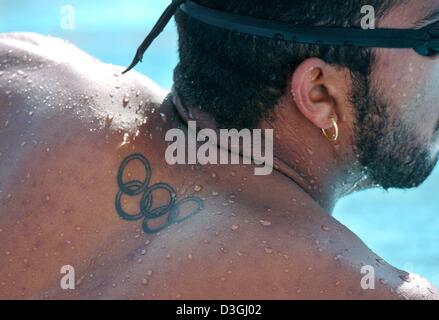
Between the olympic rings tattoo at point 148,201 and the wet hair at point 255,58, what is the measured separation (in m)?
0.24

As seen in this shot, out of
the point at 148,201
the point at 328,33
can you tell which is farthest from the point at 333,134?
the point at 148,201

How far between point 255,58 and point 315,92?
171 millimetres

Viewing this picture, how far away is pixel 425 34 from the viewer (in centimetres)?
220

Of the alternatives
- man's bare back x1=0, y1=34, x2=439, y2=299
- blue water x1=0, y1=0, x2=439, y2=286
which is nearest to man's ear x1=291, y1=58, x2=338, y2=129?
man's bare back x1=0, y1=34, x2=439, y2=299

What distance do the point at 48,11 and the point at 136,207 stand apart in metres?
5.29

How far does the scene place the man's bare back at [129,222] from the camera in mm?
1857

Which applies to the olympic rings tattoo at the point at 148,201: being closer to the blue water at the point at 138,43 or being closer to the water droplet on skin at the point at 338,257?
the water droplet on skin at the point at 338,257

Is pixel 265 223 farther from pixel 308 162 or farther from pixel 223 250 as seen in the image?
pixel 308 162

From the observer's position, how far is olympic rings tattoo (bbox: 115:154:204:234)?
201 cm

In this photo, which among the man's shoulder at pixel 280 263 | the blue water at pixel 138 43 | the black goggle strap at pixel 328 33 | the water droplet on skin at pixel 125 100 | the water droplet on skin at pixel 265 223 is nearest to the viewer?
the man's shoulder at pixel 280 263

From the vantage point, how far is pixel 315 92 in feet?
7.18

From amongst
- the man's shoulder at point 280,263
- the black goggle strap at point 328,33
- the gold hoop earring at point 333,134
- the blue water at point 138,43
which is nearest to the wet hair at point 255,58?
the black goggle strap at point 328,33

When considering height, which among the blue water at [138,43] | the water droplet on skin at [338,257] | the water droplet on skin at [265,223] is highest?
the blue water at [138,43]
